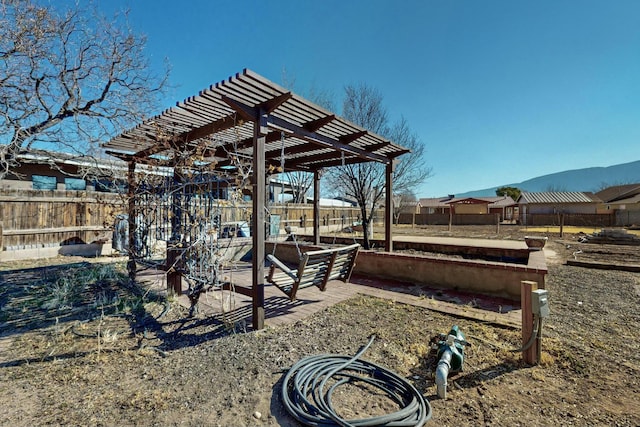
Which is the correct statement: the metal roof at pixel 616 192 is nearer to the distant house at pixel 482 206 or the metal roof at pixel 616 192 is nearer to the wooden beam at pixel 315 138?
the distant house at pixel 482 206

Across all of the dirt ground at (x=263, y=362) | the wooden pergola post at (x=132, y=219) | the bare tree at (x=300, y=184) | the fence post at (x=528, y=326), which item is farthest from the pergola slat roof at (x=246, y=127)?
the bare tree at (x=300, y=184)

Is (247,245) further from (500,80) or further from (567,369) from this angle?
(500,80)

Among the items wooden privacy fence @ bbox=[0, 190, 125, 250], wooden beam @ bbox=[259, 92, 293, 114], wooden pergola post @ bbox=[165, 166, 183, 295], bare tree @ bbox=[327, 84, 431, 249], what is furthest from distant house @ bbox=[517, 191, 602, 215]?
wooden privacy fence @ bbox=[0, 190, 125, 250]

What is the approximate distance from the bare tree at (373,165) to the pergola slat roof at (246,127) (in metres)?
2.87

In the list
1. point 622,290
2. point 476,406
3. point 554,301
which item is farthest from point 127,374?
point 622,290

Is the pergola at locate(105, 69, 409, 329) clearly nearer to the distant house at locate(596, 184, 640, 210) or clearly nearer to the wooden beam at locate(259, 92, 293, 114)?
the wooden beam at locate(259, 92, 293, 114)

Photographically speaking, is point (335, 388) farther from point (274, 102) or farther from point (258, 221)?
point (274, 102)

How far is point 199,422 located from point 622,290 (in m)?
6.87

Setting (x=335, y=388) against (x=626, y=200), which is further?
(x=626, y=200)

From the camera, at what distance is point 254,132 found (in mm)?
3428

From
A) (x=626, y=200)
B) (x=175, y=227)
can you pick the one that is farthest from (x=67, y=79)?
(x=626, y=200)

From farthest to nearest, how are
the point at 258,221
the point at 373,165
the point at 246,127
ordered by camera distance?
the point at 373,165, the point at 246,127, the point at 258,221

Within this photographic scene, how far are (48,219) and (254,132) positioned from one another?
8.48m

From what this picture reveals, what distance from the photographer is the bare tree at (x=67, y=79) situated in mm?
5801
